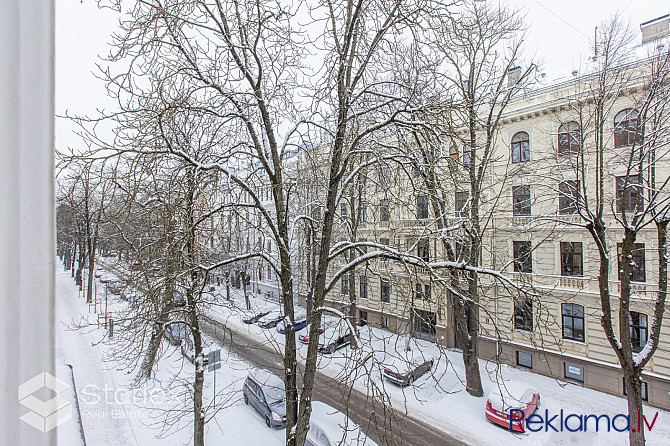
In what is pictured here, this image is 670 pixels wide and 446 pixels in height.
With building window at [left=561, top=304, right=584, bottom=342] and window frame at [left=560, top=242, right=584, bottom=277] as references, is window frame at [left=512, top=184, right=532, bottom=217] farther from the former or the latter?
building window at [left=561, top=304, right=584, bottom=342]

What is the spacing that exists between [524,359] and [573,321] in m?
1.68

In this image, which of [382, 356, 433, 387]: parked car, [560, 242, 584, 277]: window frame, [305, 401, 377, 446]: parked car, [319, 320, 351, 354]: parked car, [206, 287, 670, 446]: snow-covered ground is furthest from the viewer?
[560, 242, 584, 277]: window frame

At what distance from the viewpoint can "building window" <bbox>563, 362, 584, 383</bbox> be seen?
26.9 feet

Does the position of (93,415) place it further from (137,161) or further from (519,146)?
(519,146)

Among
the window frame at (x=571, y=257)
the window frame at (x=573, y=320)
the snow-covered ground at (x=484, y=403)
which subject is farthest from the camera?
the window frame at (x=573, y=320)

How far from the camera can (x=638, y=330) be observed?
24.5 feet

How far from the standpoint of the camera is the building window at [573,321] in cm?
822

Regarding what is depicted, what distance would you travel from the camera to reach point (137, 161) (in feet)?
8.26

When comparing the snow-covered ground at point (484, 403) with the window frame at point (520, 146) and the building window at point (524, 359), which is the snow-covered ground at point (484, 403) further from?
the window frame at point (520, 146)

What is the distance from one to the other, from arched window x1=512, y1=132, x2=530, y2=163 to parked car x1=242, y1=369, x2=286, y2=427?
852 cm

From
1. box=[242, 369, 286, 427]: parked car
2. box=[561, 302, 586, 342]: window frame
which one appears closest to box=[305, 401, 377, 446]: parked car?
box=[242, 369, 286, 427]: parked car

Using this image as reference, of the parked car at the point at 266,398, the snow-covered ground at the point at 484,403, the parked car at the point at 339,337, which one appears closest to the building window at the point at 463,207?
the parked car at the point at 339,337

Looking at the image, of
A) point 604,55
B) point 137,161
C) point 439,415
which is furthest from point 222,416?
point 604,55

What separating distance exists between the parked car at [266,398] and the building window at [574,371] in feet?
23.8
